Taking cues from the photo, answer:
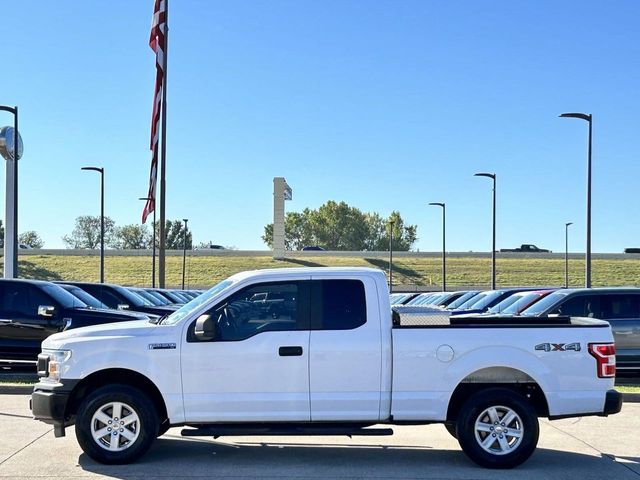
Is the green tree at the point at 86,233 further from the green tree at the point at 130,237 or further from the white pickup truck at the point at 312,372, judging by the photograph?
the white pickup truck at the point at 312,372

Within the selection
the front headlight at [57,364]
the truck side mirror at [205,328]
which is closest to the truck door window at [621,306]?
the truck side mirror at [205,328]

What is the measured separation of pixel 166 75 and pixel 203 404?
1725cm

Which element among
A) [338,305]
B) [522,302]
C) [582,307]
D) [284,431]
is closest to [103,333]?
[284,431]

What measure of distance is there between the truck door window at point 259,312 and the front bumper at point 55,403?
1.30 meters

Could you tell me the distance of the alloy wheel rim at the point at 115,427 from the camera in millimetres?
7375

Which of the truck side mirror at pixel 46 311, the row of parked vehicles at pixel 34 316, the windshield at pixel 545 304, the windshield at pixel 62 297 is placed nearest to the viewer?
the truck side mirror at pixel 46 311

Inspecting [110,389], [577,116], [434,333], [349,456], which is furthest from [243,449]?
[577,116]

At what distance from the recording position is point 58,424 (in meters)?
7.48

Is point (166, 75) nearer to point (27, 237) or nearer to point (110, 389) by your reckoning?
point (110, 389)

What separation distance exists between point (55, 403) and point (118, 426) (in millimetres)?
640

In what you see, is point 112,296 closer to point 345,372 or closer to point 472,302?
point 472,302

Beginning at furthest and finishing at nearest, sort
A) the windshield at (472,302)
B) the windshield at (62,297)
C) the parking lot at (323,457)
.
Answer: the windshield at (472,302) < the windshield at (62,297) < the parking lot at (323,457)

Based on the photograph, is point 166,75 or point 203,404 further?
point 166,75

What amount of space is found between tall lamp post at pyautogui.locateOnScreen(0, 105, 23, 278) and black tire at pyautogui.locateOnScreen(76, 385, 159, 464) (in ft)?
52.0
